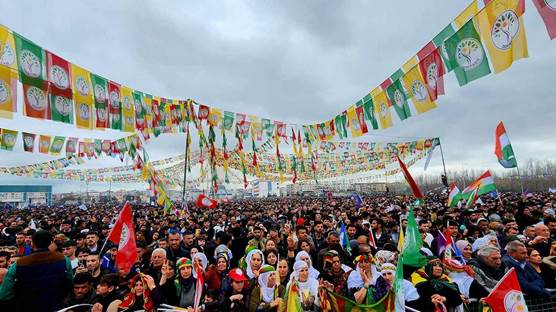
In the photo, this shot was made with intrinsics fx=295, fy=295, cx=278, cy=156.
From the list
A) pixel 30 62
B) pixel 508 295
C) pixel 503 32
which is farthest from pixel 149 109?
pixel 508 295

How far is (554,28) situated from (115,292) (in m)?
7.15

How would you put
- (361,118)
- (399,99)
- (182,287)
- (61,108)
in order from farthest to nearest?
(361,118) < (399,99) < (61,108) < (182,287)

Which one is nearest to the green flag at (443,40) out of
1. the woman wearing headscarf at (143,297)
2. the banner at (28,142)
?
the woman wearing headscarf at (143,297)

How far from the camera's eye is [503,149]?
11.9 m

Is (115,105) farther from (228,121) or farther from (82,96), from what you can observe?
(228,121)

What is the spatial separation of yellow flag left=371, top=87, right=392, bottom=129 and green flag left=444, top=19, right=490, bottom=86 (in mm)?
2714

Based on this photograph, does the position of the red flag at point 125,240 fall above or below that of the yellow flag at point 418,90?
below

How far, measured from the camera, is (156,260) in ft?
16.1

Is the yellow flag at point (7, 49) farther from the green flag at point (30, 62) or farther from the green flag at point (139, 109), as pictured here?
the green flag at point (139, 109)

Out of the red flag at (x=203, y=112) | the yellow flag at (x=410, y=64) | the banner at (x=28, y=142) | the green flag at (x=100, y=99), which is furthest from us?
the banner at (x=28, y=142)

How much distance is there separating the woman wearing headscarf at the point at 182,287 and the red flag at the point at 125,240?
62.6 inches

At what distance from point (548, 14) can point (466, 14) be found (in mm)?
1907

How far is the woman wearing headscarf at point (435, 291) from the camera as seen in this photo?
3.54 metres

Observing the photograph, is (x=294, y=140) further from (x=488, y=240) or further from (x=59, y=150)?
(x=59, y=150)
